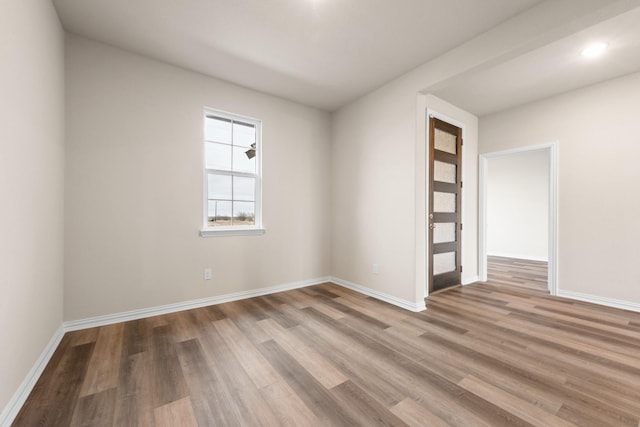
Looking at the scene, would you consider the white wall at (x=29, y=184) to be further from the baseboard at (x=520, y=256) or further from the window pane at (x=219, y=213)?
the baseboard at (x=520, y=256)

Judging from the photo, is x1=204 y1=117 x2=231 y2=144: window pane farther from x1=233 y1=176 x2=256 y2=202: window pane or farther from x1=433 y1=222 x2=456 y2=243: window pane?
x1=433 y1=222 x2=456 y2=243: window pane

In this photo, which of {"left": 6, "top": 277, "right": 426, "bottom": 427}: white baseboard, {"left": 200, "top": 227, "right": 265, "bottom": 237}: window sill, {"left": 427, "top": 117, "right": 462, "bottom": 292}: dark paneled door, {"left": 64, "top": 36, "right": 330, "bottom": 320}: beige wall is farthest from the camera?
{"left": 427, "top": 117, "right": 462, "bottom": 292}: dark paneled door

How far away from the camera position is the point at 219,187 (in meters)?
3.31

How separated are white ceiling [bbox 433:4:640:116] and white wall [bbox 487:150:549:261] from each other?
A: 2681mm

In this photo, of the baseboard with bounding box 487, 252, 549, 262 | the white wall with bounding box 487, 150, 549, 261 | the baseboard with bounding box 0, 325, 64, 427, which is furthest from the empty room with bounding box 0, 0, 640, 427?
the white wall with bounding box 487, 150, 549, 261

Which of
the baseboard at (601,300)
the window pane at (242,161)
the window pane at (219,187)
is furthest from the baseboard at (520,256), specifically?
the window pane at (219,187)

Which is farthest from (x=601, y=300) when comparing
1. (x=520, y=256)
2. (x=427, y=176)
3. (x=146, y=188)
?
(x=146, y=188)

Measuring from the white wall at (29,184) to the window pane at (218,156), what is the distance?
130 cm

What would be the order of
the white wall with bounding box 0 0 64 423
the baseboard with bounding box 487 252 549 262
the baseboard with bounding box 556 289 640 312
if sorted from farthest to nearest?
the baseboard with bounding box 487 252 549 262, the baseboard with bounding box 556 289 640 312, the white wall with bounding box 0 0 64 423

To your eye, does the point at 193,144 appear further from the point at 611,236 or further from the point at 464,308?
the point at 611,236

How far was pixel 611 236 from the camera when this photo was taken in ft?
10.4

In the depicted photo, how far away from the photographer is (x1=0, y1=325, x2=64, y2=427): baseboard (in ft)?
4.54

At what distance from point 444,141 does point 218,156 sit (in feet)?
10.2

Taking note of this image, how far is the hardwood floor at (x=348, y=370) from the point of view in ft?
4.80
